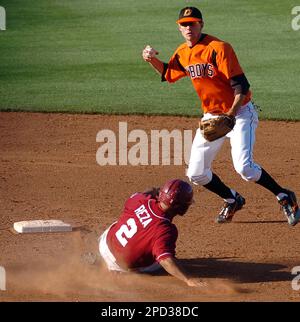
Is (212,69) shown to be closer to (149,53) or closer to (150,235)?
(149,53)

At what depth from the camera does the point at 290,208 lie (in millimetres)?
8727

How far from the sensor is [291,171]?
10641 mm

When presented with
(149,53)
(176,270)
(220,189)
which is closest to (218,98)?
(149,53)

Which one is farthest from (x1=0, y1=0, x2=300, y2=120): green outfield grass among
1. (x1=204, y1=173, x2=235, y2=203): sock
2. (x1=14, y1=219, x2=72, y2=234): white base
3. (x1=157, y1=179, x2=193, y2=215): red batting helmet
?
(x1=157, y1=179, x2=193, y2=215): red batting helmet

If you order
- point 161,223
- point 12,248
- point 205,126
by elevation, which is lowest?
point 12,248

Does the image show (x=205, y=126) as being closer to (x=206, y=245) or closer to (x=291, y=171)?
(x=206, y=245)

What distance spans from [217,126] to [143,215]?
61.8 inches

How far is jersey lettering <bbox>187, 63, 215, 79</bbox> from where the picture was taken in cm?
841

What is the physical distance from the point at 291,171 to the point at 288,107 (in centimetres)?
325

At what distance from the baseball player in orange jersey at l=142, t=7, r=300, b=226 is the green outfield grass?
4511mm

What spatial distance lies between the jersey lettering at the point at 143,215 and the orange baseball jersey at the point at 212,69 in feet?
6.00

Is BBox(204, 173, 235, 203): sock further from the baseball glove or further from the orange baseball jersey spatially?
the orange baseball jersey

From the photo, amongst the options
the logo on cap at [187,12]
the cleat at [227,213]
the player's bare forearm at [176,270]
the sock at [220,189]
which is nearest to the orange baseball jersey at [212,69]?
the logo on cap at [187,12]

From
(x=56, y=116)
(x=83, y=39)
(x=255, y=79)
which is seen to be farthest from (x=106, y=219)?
(x=83, y=39)
